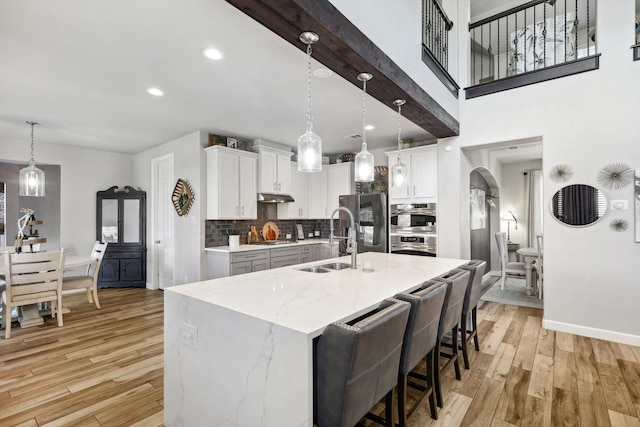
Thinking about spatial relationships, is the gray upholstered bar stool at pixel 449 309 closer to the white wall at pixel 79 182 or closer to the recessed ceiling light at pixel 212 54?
the recessed ceiling light at pixel 212 54

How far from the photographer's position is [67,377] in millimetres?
2490

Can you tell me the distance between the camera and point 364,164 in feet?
8.68

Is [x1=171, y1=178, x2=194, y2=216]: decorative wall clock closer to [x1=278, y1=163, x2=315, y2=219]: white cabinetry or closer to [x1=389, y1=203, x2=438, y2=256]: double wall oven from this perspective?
[x1=278, y1=163, x2=315, y2=219]: white cabinetry

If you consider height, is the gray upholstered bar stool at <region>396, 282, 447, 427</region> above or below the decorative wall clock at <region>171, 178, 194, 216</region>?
below

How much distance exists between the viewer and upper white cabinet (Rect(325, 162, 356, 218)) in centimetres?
570

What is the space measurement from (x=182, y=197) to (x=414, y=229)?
3.58 meters

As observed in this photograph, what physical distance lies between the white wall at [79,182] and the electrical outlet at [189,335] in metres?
5.00

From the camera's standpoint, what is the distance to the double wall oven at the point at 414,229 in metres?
4.47

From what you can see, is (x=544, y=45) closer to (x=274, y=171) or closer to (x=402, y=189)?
(x=402, y=189)

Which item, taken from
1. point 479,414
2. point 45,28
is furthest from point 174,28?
point 479,414

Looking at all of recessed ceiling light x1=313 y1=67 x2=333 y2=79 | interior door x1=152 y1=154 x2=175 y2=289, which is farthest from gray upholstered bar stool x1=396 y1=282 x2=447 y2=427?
interior door x1=152 y1=154 x2=175 y2=289

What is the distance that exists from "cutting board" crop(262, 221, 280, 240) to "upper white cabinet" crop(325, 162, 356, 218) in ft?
3.41

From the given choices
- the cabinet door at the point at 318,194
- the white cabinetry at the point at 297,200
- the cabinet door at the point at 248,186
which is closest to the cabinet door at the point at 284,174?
the white cabinetry at the point at 297,200

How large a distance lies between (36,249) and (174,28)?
3.67 metres
